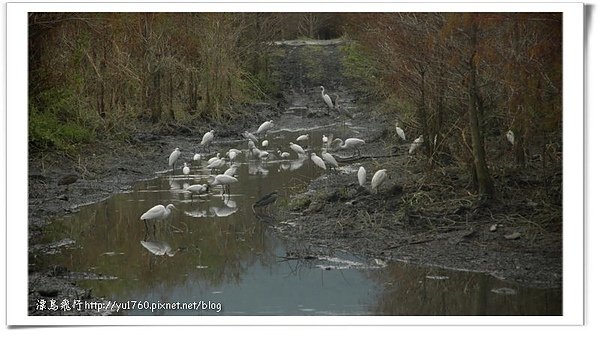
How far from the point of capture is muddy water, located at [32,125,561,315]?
5.59 meters

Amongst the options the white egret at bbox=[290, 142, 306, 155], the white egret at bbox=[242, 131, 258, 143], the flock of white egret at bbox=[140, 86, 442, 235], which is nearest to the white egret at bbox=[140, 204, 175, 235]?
the flock of white egret at bbox=[140, 86, 442, 235]

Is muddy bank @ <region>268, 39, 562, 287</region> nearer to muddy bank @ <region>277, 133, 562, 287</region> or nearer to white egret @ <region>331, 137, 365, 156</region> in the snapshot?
muddy bank @ <region>277, 133, 562, 287</region>

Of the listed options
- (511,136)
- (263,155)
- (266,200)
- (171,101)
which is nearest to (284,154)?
(263,155)

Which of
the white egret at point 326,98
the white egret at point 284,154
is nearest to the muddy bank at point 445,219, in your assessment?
the white egret at point 284,154

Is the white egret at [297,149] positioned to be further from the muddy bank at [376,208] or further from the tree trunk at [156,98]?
the tree trunk at [156,98]

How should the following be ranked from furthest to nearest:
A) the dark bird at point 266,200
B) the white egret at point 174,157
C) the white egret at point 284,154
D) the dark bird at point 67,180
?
the white egret at point 284,154, the white egret at point 174,157, the dark bird at point 67,180, the dark bird at point 266,200

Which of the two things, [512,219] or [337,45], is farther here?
[337,45]

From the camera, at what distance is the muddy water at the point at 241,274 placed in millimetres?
5594

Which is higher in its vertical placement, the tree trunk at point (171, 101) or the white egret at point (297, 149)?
the tree trunk at point (171, 101)

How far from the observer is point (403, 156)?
9.32 meters

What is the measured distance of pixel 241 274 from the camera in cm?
613

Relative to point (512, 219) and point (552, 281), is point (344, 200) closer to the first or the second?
point (512, 219)
